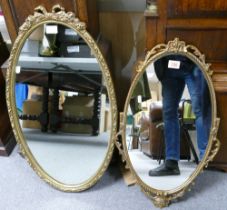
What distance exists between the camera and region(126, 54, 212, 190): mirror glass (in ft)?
4.09

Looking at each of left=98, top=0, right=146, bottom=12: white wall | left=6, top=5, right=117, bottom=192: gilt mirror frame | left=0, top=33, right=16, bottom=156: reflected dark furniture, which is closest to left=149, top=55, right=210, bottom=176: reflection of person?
left=6, top=5, right=117, bottom=192: gilt mirror frame

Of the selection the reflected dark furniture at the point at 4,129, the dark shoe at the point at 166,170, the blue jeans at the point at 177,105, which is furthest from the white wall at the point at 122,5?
the dark shoe at the point at 166,170

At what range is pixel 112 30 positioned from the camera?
58.7 inches

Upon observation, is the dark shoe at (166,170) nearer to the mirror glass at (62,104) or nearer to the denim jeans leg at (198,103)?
the denim jeans leg at (198,103)

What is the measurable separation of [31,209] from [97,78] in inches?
25.2

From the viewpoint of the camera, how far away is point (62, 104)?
1.40 metres

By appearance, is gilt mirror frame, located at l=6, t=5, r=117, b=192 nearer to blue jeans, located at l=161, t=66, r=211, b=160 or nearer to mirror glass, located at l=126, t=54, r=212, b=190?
mirror glass, located at l=126, t=54, r=212, b=190

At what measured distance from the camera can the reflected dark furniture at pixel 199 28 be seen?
3.69 feet

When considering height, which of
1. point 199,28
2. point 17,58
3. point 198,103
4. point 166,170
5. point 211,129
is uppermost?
point 199,28

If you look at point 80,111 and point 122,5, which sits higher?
point 122,5

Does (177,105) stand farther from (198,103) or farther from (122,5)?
(122,5)

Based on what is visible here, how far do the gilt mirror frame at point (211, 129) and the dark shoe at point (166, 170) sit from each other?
6 cm

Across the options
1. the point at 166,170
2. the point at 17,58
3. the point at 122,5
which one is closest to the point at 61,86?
the point at 17,58

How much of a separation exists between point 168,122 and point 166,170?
0.21 m
